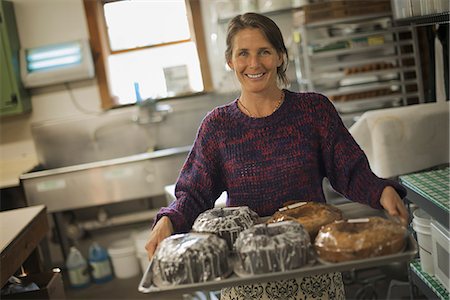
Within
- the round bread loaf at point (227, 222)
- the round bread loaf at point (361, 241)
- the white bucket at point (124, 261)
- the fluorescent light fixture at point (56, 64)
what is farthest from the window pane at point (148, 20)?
the round bread loaf at point (361, 241)

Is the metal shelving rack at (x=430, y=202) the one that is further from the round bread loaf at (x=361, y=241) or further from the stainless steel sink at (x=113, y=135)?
the stainless steel sink at (x=113, y=135)

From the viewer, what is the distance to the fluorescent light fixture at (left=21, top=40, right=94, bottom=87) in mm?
4398

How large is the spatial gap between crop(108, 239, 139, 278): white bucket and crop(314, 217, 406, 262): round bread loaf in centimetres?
304

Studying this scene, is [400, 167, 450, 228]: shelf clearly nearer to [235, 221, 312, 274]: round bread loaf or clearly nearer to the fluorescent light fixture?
[235, 221, 312, 274]: round bread loaf

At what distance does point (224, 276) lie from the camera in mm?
1356

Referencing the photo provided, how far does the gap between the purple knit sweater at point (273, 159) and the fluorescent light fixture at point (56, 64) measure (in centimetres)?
292

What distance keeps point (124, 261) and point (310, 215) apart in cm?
298

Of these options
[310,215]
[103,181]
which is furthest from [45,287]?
[103,181]

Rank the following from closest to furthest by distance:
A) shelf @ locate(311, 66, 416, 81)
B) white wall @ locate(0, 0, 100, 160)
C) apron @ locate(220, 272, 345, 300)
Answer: apron @ locate(220, 272, 345, 300) < shelf @ locate(311, 66, 416, 81) < white wall @ locate(0, 0, 100, 160)

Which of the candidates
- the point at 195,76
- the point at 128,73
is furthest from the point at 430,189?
the point at 128,73

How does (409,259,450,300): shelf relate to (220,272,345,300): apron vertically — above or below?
below

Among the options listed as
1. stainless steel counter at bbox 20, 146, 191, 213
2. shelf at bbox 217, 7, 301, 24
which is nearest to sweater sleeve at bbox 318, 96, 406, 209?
stainless steel counter at bbox 20, 146, 191, 213

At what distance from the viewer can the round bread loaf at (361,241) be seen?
1.33 metres

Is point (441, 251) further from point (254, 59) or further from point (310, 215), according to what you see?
point (254, 59)
